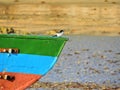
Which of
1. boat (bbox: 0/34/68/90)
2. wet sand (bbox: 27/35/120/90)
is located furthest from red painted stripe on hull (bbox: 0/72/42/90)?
wet sand (bbox: 27/35/120/90)

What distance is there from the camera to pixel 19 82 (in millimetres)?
3688

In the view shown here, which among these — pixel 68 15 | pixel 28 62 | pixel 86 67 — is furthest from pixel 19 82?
pixel 68 15

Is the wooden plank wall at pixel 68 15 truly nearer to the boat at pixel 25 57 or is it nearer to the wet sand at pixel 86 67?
the wet sand at pixel 86 67

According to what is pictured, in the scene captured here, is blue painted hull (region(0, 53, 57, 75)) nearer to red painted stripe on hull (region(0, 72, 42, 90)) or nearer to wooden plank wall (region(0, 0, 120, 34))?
red painted stripe on hull (region(0, 72, 42, 90))

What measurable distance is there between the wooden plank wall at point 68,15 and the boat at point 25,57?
619 cm

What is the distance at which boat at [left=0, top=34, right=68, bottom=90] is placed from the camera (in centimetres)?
357

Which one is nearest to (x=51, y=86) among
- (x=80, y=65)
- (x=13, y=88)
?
(x=80, y=65)

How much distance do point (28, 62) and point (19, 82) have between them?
0.76 feet

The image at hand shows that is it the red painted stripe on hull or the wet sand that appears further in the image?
the wet sand

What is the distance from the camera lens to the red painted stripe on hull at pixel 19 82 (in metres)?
3.65

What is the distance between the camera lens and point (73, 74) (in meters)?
6.82

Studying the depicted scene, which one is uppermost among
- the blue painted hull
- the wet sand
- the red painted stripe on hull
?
the blue painted hull

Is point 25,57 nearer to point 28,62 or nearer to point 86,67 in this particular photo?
point 28,62

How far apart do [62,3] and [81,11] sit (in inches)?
21.7
